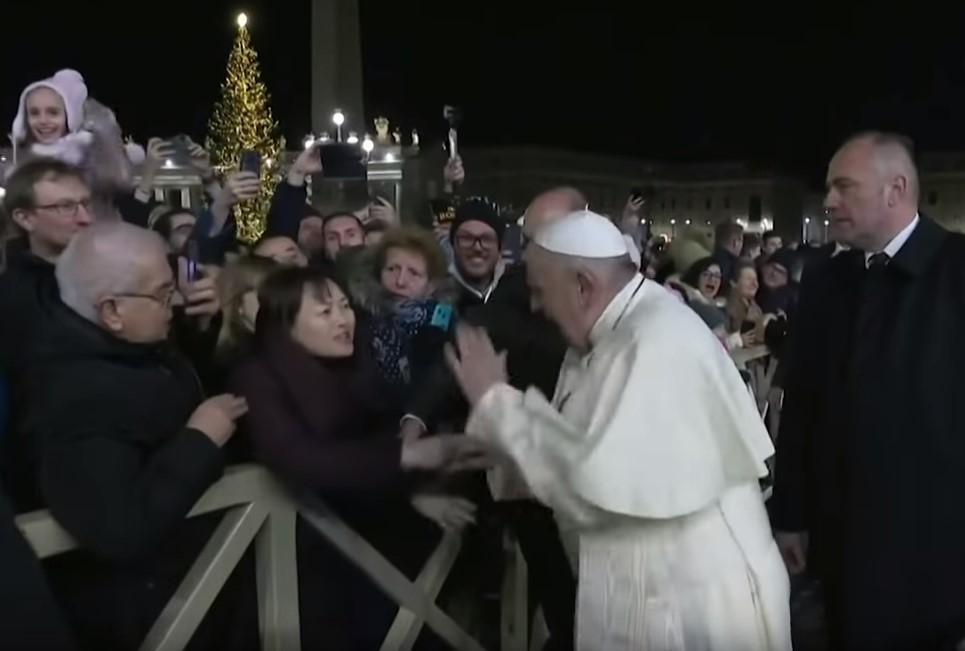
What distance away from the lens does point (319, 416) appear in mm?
3357

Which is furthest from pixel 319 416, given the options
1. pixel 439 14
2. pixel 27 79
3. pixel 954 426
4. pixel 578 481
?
pixel 439 14

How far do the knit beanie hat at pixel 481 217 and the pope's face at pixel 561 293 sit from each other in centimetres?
198

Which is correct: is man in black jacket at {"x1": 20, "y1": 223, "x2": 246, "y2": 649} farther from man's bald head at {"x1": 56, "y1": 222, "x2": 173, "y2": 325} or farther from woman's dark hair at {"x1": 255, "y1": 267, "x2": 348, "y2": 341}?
woman's dark hair at {"x1": 255, "y1": 267, "x2": 348, "y2": 341}

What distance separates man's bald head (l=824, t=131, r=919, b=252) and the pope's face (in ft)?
4.37

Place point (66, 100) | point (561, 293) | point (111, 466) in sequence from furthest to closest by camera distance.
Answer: point (66, 100)
point (561, 293)
point (111, 466)

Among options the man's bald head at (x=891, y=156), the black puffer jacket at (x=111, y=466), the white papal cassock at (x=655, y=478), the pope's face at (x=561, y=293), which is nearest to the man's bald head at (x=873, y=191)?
the man's bald head at (x=891, y=156)

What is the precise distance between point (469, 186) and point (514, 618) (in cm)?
3968

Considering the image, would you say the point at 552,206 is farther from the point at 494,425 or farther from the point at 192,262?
the point at 494,425

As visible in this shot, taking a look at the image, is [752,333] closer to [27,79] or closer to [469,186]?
[27,79]

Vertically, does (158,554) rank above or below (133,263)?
below

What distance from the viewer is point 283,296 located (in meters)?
3.57

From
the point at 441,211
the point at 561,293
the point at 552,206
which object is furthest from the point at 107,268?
the point at 441,211

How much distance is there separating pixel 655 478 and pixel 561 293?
0.53 metres

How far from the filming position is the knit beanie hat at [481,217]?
521 centimetres
